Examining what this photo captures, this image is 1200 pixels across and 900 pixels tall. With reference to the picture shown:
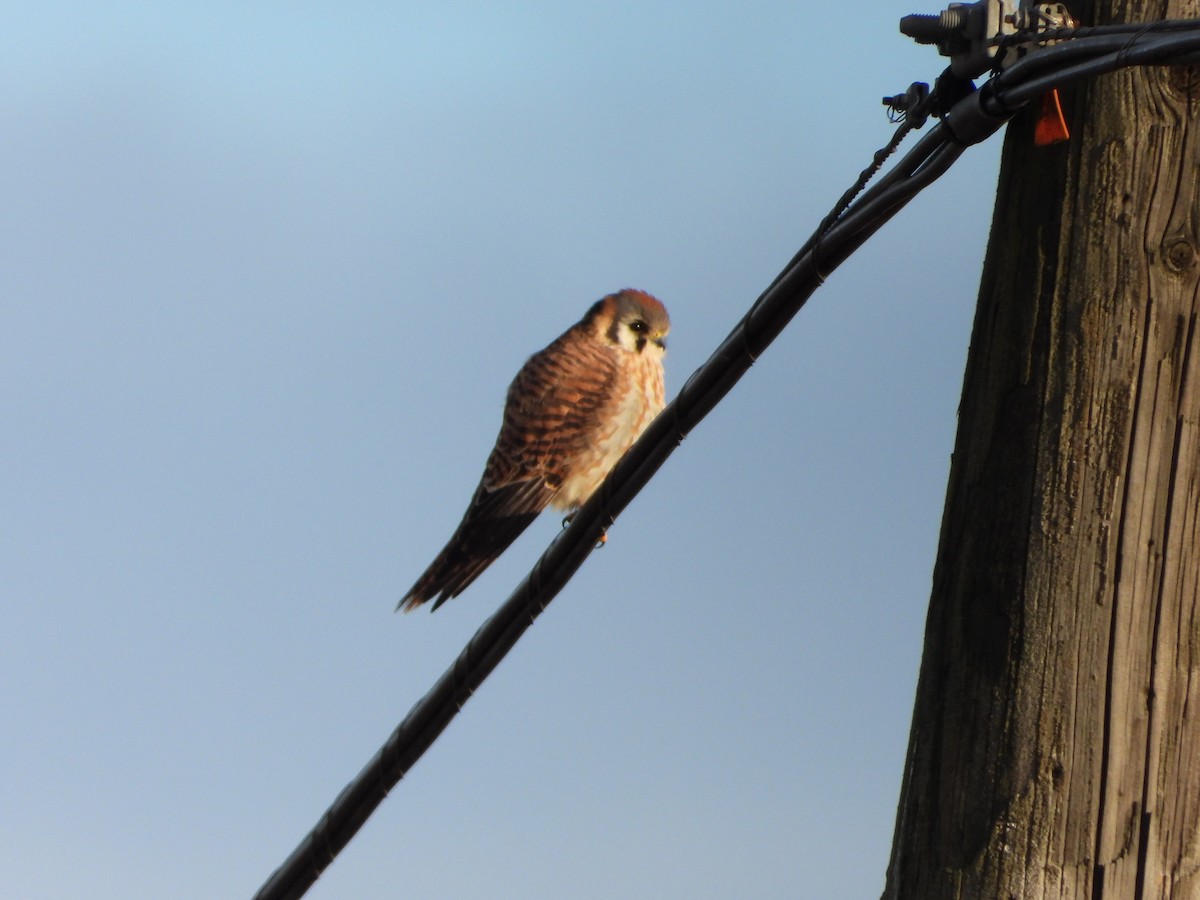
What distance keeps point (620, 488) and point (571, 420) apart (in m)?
2.80

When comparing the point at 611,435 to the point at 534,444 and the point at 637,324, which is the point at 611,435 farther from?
the point at 637,324

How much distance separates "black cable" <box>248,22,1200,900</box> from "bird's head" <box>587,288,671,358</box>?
3017 millimetres

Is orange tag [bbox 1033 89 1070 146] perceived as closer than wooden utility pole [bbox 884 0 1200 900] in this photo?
No

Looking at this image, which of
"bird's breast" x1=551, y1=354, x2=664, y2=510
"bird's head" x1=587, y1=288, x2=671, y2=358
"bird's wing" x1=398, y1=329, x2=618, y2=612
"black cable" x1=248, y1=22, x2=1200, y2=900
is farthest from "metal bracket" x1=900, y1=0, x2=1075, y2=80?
"bird's head" x1=587, y1=288, x2=671, y2=358

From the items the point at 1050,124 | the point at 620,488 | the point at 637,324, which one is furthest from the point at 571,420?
the point at 1050,124

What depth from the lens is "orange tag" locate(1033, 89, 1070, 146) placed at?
2.26m

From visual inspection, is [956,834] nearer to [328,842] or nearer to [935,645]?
[935,645]

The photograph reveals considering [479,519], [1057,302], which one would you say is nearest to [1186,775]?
[1057,302]

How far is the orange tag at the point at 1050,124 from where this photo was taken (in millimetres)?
2258

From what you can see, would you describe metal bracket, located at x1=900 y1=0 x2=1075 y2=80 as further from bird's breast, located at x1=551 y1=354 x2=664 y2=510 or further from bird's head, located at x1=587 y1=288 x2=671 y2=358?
bird's head, located at x1=587 y1=288 x2=671 y2=358

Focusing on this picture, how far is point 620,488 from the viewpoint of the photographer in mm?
3174

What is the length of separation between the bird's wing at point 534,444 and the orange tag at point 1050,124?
3.52 m

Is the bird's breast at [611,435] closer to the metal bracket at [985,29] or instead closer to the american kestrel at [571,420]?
the american kestrel at [571,420]

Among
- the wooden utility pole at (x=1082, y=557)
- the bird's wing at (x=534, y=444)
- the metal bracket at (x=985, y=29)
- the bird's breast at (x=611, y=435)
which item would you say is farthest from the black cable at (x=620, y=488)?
the bird's breast at (x=611, y=435)
